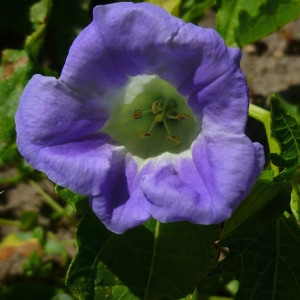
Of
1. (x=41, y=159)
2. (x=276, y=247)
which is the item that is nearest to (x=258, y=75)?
(x=276, y=247)

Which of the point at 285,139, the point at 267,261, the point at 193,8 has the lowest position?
the point at 267,261

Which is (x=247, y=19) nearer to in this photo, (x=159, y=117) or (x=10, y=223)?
(x=159, y=117)

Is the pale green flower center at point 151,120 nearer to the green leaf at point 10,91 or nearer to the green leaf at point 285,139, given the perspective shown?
the green leaf at point 285,139

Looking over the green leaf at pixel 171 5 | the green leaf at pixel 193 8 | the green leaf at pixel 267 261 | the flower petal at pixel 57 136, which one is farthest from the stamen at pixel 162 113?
the green leaf at pixel 193 8

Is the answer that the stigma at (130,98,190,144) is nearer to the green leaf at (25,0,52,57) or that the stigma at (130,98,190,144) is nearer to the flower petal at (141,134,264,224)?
the flower petal at (141,134,264,224)

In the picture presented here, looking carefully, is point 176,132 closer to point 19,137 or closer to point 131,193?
point 131,193

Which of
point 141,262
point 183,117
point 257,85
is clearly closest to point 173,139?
point 183,117
